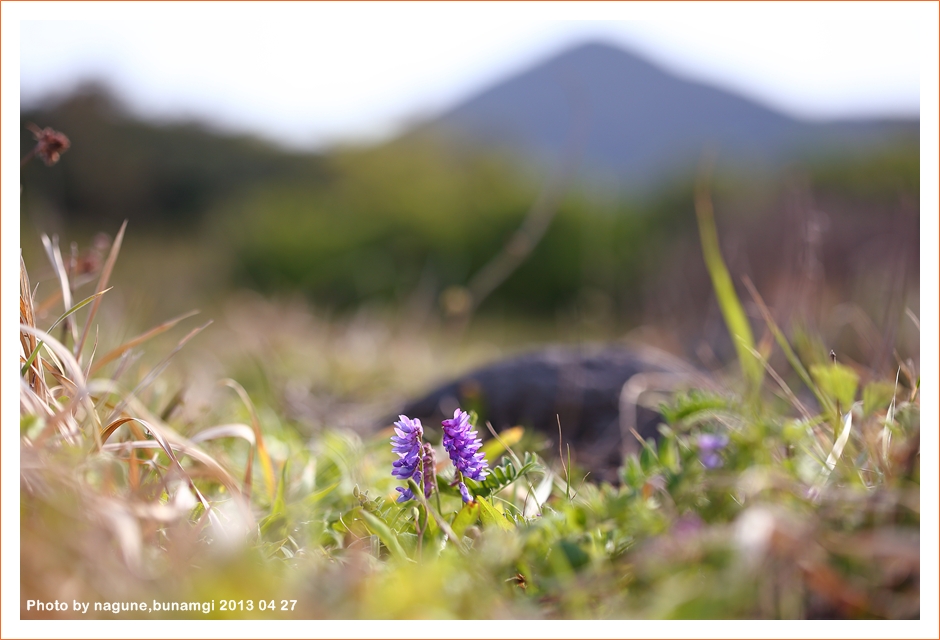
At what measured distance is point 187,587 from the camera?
68 centimetres

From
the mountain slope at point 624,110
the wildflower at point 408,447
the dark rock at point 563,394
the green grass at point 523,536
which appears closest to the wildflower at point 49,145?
the green grass at point 523,536

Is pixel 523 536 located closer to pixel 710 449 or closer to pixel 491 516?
pixel 491 516

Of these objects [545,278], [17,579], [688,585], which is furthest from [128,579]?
[545,278]

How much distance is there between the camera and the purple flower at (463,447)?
0.89 meters

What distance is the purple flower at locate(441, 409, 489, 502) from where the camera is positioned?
0.89m

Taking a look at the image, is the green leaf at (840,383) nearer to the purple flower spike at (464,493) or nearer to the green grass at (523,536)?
the green grass at (523,536)

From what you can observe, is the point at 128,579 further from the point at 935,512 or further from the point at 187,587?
the point at 935,512

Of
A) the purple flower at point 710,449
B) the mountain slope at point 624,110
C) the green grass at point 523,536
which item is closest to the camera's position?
the green grass at point 523,536

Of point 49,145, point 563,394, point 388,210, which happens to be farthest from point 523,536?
point 388,210

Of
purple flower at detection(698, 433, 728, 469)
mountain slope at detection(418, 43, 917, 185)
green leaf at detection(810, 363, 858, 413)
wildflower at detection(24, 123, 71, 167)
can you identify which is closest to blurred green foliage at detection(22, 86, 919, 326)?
mountain slope at detection(418, 43, 917, 185)

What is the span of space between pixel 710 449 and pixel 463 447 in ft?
1.04

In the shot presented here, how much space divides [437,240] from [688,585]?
10.2 meters

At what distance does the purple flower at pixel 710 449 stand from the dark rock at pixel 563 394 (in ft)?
3.44

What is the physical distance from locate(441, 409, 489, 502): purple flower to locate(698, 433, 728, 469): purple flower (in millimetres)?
286
